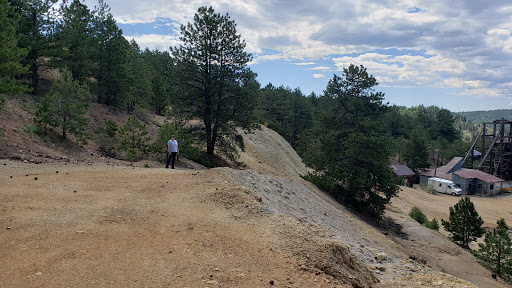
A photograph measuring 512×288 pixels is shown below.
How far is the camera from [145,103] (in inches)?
1506

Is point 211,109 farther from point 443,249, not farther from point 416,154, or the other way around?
point 416,154

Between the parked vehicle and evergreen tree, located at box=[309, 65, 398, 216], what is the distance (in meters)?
31.7

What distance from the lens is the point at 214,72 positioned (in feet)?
77.6

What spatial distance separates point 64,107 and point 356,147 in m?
18.7

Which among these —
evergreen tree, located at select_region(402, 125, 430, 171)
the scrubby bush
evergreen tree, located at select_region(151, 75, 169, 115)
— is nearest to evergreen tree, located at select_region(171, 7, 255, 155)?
the scrubby bush

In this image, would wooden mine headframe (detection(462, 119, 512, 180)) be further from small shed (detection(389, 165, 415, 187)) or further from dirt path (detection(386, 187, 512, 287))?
dirt path (detection(386, 187, 512, 287))

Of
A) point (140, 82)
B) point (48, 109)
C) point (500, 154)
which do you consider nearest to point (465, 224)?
point (48, 109)

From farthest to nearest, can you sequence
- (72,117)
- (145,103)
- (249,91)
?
(145,103) → (249,91) → (72,117)

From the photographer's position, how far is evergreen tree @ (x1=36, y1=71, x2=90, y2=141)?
742 inches

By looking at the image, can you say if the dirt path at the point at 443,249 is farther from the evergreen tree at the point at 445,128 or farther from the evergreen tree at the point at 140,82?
the evergreen tree at the point at 445,128

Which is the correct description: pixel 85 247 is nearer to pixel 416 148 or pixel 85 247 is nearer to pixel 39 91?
pixel 39 91

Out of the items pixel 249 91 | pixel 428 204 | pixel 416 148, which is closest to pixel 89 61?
pixel 249 91

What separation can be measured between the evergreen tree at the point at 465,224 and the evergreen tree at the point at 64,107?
81.4 feet

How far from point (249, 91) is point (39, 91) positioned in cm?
1920
